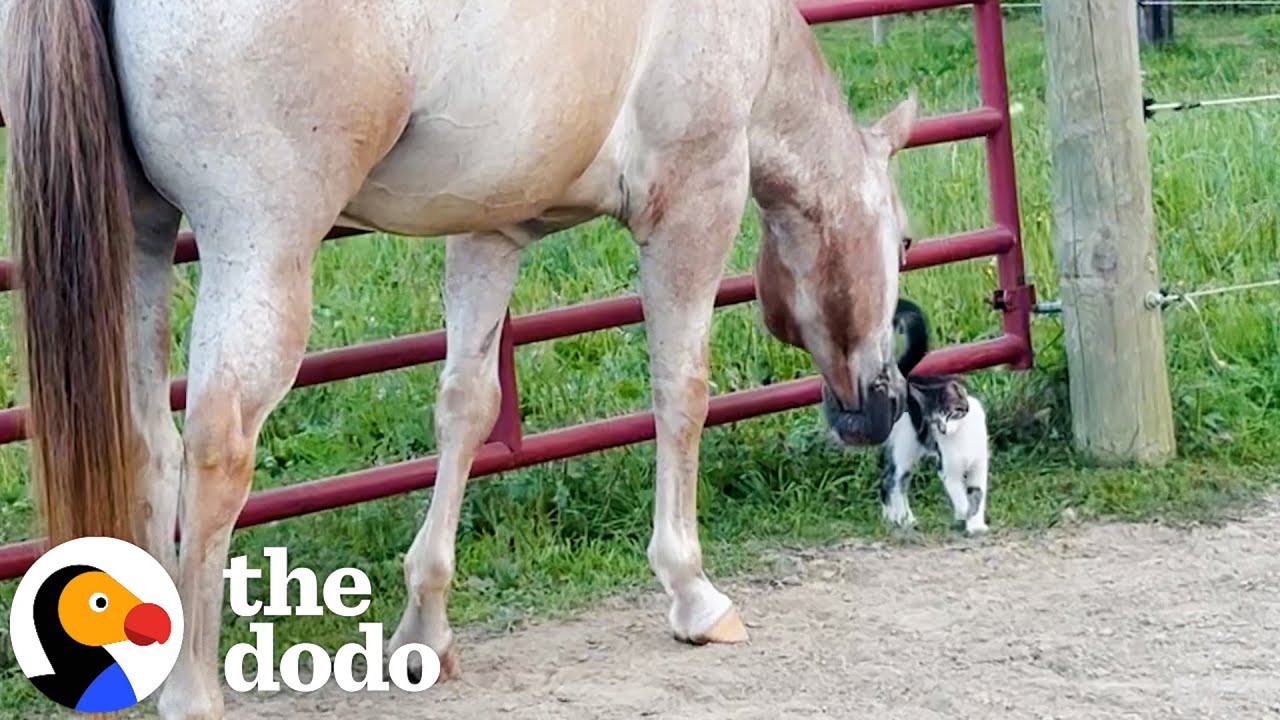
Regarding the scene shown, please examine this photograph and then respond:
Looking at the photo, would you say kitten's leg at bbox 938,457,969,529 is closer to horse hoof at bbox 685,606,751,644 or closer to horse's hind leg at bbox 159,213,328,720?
horse hoof at bbox 685,606,751,644

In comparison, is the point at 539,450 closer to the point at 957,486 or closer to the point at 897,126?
the point at 957,486

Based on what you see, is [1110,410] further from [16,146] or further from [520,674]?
[16,146]

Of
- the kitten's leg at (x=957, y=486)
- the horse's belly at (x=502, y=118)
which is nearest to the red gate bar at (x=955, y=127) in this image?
the kitten's leg at (x=957, y=486)

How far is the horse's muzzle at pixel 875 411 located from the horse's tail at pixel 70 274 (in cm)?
218

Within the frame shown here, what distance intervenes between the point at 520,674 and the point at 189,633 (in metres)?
1.00

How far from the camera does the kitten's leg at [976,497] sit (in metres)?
5.54

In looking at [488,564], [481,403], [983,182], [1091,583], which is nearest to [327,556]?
[488,564]

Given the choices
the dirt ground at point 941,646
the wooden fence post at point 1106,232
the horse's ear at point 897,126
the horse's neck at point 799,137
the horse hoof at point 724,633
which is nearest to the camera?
the dirt ground at point 941,646

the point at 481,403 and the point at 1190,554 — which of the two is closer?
the point at 481,403

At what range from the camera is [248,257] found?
11.7 feet

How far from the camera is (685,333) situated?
4.71 m

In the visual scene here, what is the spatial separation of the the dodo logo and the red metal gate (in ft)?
2.77

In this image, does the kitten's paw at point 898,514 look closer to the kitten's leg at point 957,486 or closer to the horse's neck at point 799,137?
the kitten's leg at point 957,486

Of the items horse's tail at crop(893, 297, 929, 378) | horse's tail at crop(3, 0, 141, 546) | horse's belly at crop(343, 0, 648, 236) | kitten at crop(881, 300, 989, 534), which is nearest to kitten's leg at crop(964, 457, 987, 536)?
kitten at crop(881, 300, 989, 534)
